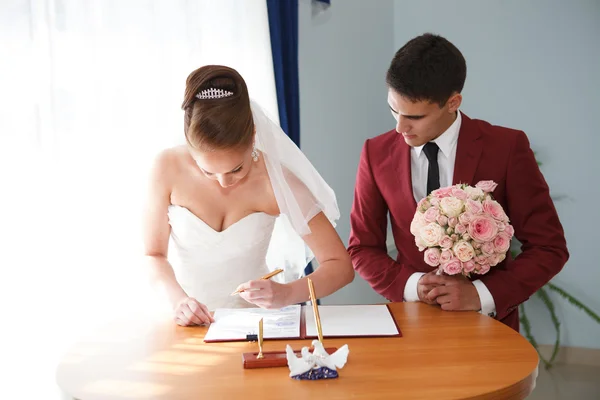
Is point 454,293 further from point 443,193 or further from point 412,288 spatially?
point 443,193

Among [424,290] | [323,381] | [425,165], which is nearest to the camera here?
[323,381]

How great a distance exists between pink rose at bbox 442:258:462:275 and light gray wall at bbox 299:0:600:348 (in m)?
2.27

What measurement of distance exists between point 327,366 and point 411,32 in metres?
3.96

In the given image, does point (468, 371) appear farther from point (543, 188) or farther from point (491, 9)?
point (491, 9)

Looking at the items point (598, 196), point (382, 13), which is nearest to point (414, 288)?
point (598, 196)

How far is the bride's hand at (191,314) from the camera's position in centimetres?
226

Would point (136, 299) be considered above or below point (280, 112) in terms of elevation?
below

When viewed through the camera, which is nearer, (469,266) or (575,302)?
(469,266)

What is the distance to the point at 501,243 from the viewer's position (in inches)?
90.5

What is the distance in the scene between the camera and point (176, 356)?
199 cm

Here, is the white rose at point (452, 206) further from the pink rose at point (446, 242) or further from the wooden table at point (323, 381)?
the wooden table at point (323, 381)

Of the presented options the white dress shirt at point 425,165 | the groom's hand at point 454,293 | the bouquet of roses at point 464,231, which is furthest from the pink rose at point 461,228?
the white dress shirt at point 425,165

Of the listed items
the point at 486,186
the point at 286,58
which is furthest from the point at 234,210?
the point at 286,58

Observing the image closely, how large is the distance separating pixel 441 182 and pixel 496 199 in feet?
0.70
